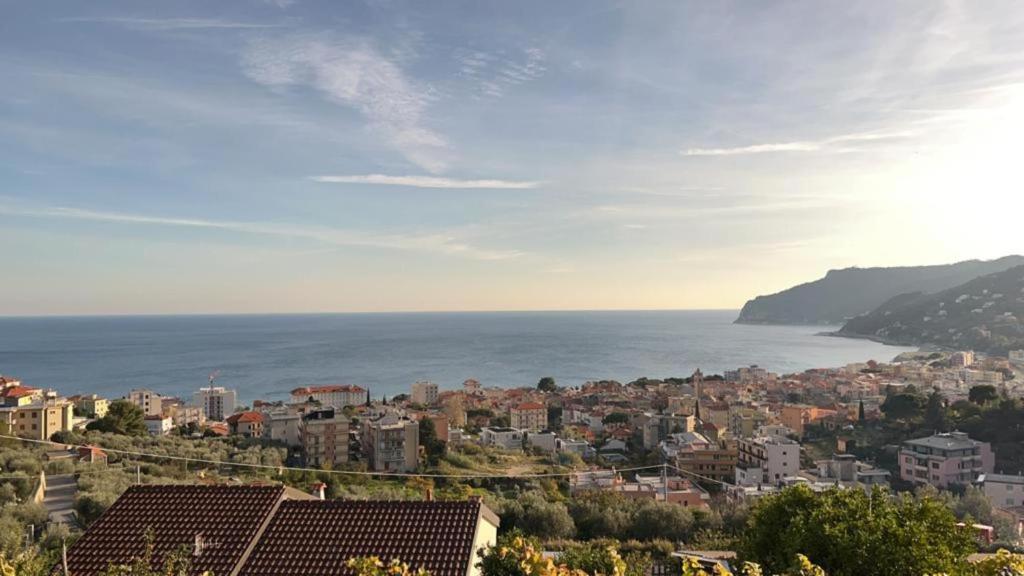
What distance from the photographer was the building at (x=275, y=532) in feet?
18.6

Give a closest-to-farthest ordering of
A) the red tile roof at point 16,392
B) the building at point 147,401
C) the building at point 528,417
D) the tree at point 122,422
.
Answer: the tree at point 122,422, the red tile roof at point 16,392, the building at point 528,417, the building at point 147,401

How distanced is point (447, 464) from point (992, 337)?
8280 centimetres

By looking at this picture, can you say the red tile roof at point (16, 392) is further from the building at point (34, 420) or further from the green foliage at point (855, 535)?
the green foliage at point (855, 535)

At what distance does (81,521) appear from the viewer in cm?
1016

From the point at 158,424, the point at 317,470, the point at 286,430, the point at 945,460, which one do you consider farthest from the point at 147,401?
the point at 945,460

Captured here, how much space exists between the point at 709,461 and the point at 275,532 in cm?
2403

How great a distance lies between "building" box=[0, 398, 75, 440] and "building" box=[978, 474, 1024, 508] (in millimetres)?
34070

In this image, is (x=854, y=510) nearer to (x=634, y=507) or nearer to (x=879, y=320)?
(x=634, y=507)

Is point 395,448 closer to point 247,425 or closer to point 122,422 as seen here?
point 122,422

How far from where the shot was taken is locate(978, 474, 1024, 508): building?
22.0 m

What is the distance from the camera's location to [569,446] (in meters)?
30.9

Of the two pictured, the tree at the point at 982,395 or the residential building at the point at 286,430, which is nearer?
the residential building at the point at 286,430

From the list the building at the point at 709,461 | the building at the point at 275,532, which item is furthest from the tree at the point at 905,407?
the building at the point at 275,532

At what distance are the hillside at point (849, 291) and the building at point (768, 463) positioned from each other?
13266cm
